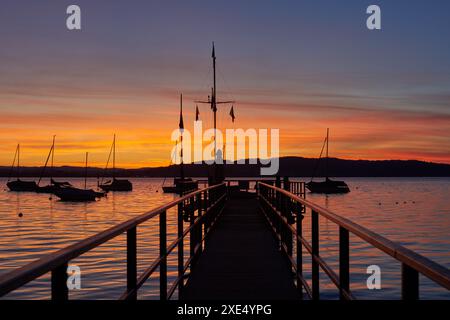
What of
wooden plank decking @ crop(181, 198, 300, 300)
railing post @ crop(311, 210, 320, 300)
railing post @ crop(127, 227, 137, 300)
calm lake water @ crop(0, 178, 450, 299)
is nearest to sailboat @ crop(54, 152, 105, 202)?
calm lake water @ crop(0, 178, 450, 299)

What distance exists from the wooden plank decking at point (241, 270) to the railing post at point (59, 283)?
500 centimetres

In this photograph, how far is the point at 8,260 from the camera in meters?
26.0

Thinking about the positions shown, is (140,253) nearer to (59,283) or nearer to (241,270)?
(241,270)

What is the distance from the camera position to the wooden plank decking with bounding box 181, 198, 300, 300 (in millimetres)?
8219

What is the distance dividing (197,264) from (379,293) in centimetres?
912

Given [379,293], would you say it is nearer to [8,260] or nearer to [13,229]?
[8,260]

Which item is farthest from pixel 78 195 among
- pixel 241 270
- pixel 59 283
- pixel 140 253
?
pixel 59 283

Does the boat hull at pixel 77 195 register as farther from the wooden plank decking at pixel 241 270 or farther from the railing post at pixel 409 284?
the railing post at pixel 409 284

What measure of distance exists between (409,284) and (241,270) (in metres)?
7.05

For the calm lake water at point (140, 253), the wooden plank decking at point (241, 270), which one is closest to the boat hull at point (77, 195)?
the calm lake water at point (140, 253)

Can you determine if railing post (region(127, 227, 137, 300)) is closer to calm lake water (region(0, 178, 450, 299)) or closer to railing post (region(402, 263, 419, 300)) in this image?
railing post (region(402, 263, 419, 300))
